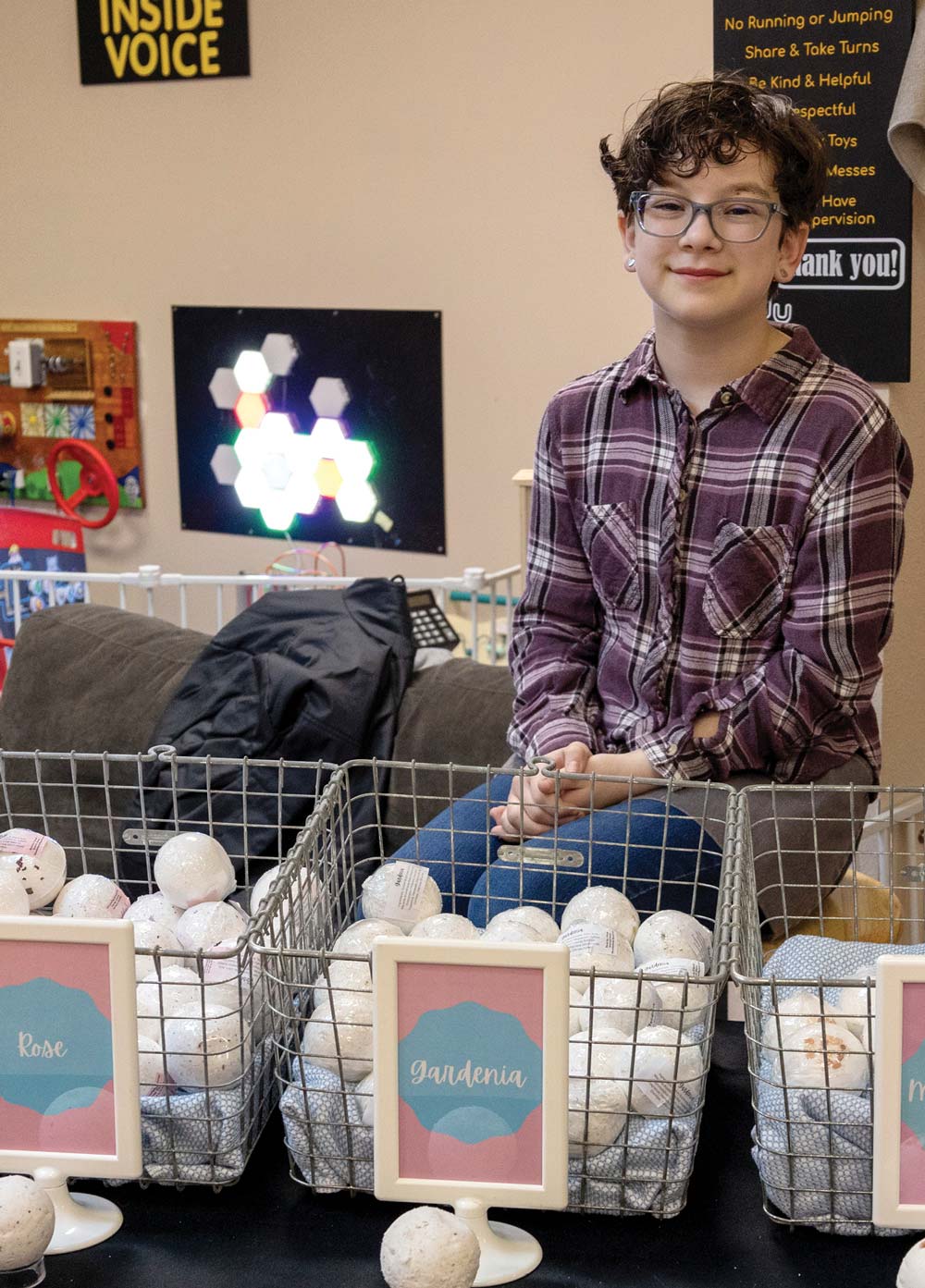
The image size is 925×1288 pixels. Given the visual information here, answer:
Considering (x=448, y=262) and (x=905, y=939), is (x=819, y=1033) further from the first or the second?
(x=448, y=262)

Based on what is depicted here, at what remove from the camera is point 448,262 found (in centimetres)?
407

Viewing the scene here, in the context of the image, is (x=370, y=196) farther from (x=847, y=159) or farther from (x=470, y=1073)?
(x=470, y=1073)

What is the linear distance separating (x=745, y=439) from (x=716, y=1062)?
0.79 m

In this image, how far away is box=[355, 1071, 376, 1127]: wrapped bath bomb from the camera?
39.4 inches

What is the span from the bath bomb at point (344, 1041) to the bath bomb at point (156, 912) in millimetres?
252

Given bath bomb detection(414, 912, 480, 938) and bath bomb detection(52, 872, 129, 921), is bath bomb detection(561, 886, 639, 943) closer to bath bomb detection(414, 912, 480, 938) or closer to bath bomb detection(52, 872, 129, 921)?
bath bomb detection(414, 912, 480, 938)

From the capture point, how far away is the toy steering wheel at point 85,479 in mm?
4586

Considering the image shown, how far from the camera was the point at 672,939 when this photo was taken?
46.4 inches

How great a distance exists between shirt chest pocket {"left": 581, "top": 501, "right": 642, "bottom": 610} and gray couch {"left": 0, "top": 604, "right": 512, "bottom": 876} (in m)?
0.56

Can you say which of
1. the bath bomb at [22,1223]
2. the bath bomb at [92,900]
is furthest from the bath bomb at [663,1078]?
the bath bomb at [92,900]

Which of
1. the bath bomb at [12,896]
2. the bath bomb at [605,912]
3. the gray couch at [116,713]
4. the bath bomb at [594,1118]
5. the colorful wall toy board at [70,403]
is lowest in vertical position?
the gray couch at [116,713]

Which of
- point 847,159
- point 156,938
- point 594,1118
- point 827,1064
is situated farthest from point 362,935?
point 847,159

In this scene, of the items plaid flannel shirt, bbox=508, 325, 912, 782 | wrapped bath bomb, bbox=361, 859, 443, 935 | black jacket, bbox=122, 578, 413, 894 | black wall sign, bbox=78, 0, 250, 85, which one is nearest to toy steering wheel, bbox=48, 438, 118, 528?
black wall sign, bbox=78, 0, 250, 85

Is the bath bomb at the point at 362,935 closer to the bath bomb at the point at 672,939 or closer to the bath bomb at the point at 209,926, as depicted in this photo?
the bath bomb at the point at 209,926
